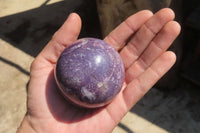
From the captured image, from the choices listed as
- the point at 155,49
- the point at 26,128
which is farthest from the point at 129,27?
the point at 26,128

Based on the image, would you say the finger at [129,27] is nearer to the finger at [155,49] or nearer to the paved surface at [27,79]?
the finger at [155,49]

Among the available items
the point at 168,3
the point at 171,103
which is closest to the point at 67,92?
the point at 168,3

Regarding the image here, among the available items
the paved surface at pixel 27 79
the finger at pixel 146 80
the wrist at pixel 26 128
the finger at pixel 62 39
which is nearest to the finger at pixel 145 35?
the finger at pixel 146 80

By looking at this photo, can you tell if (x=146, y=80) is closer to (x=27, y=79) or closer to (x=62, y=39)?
(x=62, y=39)

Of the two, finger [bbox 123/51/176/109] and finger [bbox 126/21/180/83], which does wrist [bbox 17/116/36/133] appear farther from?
finger [bbox 126/21/180/83]

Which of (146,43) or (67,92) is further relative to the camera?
(146,43)

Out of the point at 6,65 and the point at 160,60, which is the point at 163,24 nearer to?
the point at 160,60
